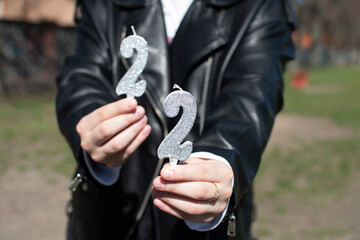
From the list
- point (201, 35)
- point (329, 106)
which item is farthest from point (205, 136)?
point (329, 106)

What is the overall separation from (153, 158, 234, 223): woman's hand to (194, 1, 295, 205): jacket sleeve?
3.6 inches

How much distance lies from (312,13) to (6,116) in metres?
34.5

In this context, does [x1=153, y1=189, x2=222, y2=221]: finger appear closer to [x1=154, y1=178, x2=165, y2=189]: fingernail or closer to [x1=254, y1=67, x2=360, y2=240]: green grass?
[x1=154, y1=178, x2=165, y2=189]: fingernail

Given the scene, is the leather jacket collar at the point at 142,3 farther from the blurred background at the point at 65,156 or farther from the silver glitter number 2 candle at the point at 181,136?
the blurred background at the point at 65,156

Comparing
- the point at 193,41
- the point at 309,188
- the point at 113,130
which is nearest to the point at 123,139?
the point at 113,130

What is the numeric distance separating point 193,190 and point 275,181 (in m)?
4.60

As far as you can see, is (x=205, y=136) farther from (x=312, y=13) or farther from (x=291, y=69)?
(x=312, y=13)

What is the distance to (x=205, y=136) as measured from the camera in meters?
1.22

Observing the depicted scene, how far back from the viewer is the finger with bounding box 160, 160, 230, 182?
950 millimetres

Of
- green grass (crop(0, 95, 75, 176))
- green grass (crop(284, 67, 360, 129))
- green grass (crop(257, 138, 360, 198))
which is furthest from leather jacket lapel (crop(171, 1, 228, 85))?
green grass (crop(284, 67, 360, 129))

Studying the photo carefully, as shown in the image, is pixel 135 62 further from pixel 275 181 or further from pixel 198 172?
pixel 275 181

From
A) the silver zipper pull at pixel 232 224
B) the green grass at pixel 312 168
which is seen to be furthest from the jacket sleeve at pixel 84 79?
the green grass at pixel 312 168

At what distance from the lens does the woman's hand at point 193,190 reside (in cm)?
96

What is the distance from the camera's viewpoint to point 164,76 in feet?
4.90
